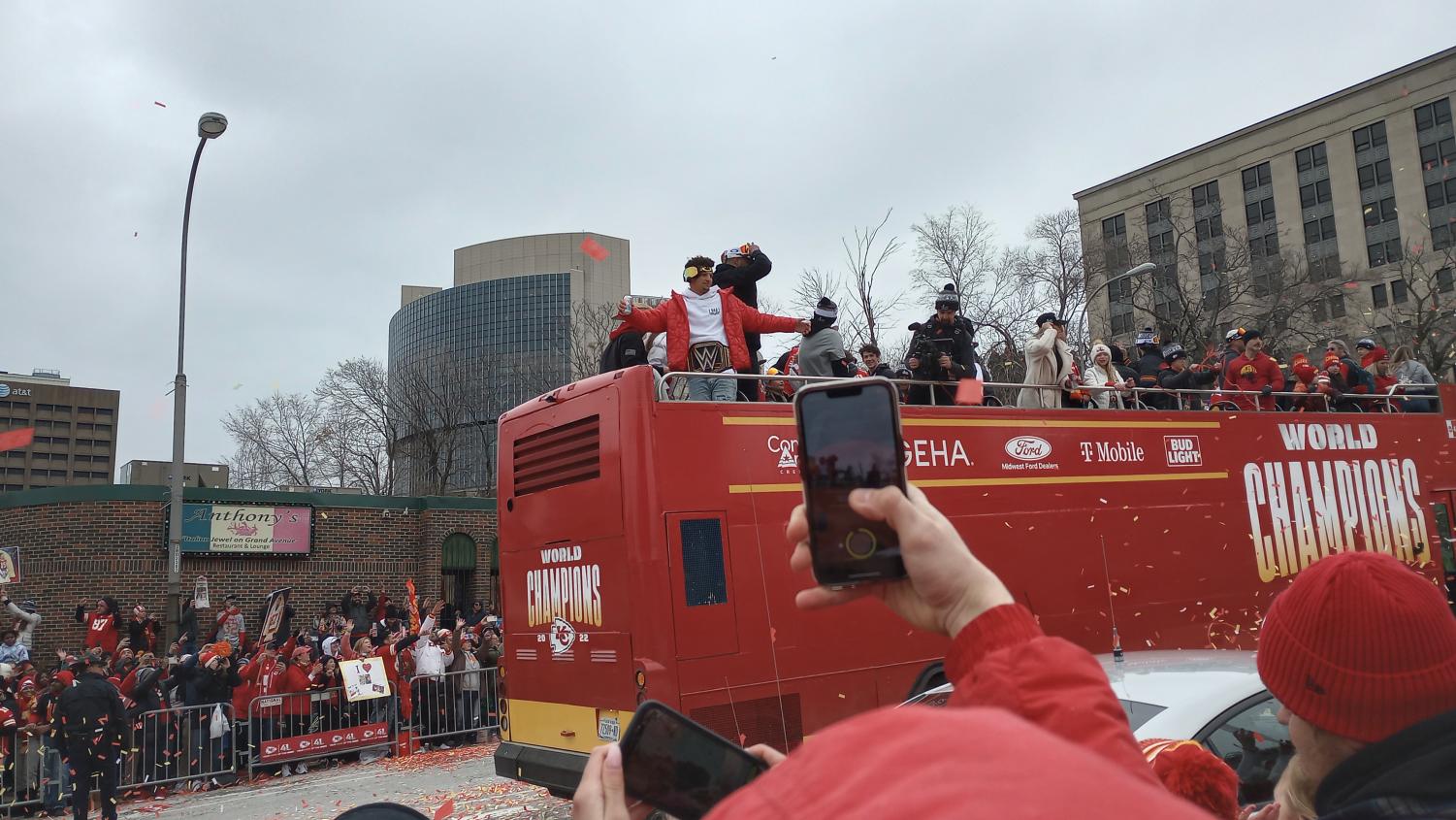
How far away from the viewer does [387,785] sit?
11617 millimetres

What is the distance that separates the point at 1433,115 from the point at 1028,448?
7231 cm

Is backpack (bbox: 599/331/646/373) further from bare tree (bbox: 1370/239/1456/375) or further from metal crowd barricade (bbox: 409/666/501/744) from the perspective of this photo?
bare tree (bbox: 1370/239/1456/375)

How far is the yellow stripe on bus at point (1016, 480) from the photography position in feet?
24.9

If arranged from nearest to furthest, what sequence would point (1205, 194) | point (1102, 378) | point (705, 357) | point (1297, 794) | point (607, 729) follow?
point (1297, 794) → point (607, 729) → point (705, 357) → point (1102, 378) → point (1205, 194)

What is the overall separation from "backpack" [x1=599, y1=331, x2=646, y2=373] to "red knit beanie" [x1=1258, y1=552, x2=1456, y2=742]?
739 cm

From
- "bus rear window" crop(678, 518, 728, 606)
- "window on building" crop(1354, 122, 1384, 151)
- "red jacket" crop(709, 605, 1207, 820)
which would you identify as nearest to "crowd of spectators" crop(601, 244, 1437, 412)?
"bus rear window" crop(678, 518, 728, 606)

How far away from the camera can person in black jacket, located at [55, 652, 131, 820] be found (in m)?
9.93

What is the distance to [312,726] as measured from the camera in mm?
13430

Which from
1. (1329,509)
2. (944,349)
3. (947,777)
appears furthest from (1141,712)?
(1329,509)

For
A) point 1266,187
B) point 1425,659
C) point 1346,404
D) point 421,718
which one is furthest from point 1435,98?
point 1425,659

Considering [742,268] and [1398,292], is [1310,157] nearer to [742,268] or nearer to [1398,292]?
[1398,292]

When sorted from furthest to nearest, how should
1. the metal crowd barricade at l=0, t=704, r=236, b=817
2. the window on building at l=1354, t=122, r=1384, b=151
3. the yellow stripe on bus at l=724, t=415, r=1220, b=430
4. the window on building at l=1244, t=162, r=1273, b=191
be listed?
the window on building at l=1244, t=162, r=1273, b=191 → the window on building at l=1354, t=122, r=1384, b=151 → the metal crowd barricade at l=0, t=704, r=236, b=817 → the yellow stripe on bus at l=724, t=415, r=1220, b=430

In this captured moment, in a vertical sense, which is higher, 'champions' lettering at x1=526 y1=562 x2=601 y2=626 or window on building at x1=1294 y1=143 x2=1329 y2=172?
window on building at x1=1294 y1=143 x2=1329 y2=172

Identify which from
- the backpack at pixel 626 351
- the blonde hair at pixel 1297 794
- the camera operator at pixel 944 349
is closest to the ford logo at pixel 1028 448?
the camera operator at pixel 944 349
